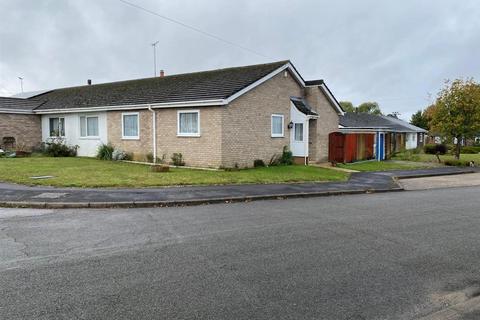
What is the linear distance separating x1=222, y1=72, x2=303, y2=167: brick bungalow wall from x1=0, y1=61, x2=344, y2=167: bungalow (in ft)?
0.16

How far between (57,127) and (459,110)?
97.6ft

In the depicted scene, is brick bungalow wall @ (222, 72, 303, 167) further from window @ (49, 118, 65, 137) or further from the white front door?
window @ (49, 118, 65, 137)

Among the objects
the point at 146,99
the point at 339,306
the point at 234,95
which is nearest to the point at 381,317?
the point at 339,306

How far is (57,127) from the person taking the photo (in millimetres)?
26000

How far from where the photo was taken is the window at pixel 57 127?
84.1ft

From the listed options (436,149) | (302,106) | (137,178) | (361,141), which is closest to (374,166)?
(361,141)

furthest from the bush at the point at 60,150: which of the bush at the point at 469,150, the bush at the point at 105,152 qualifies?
the bush at the point at 469,150

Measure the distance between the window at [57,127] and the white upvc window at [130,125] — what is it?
20.3 ft

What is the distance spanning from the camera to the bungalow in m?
18.5

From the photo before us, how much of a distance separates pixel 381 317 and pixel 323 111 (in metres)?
21.8

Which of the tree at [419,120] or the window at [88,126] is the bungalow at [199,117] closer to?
the window at [88,126]

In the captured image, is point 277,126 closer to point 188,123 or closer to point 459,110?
point 188,123

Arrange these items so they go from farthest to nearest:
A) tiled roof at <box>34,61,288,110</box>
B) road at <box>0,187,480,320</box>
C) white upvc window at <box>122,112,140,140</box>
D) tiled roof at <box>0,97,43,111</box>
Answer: tiled roof at <box>0,97,43,111</box> → white upvc window at <box>122,112,140,140</box> → tiled roof at <box>34,61,288,110</box> → road at <box>0,187,480,320</box>

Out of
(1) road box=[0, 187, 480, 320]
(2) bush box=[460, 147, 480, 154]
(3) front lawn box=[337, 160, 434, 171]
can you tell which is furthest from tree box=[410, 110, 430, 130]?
(1) road box=[0, 187, 480, 320]
